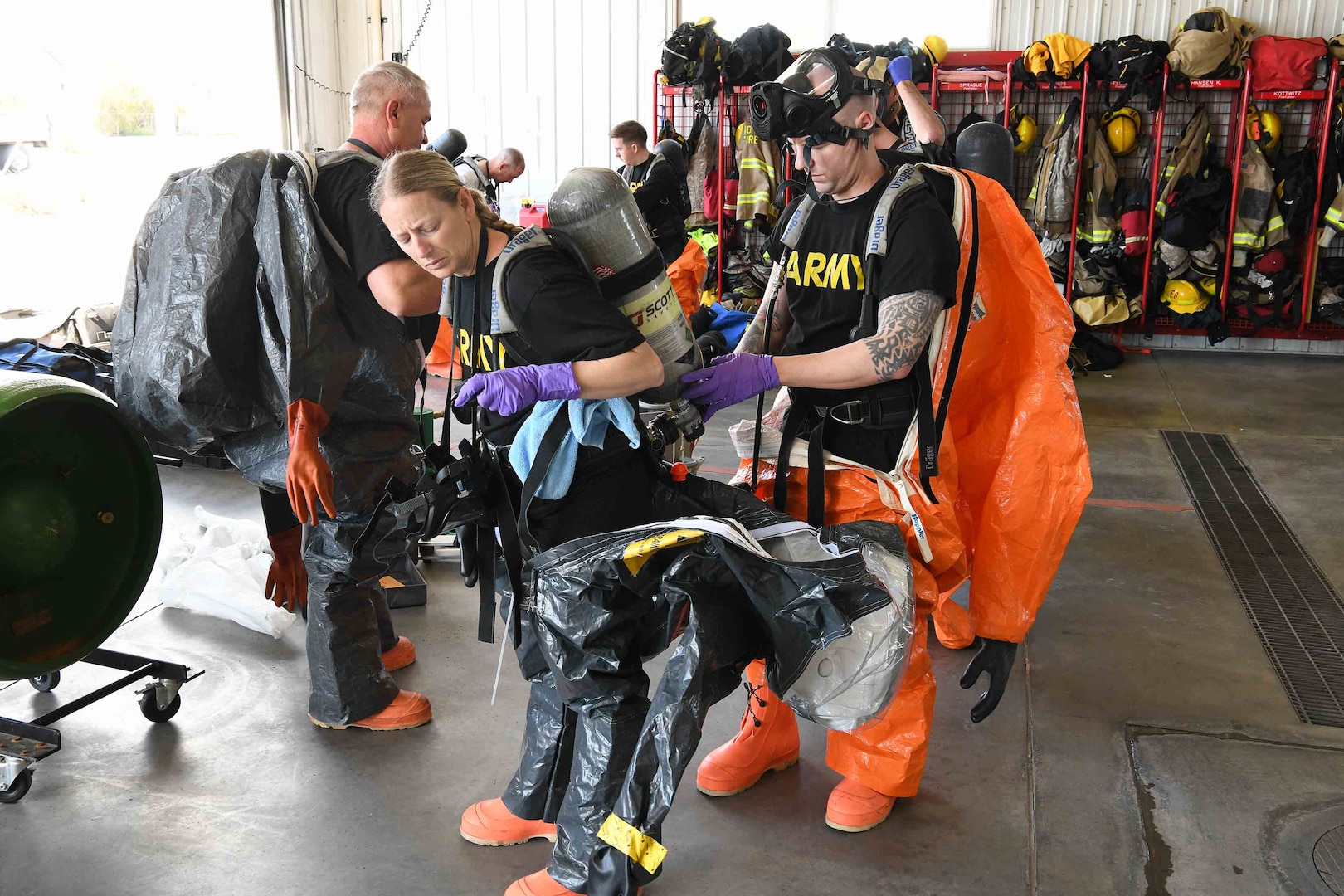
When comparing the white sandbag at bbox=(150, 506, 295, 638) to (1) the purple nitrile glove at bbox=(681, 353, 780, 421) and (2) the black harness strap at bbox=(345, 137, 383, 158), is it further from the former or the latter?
(1) the purple nitrile glove at bbox=(681, 353, 780, 421)

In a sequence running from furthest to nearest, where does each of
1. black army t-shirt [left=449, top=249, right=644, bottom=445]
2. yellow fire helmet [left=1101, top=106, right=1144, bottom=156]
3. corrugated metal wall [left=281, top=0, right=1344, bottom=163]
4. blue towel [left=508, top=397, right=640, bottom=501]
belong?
corrugated metal wall [left=281, top=0, right=1344, bottom=163], yellow fire helmet [left=1101, top=106, right=1144, bottom=156], blue towel [left=508, top=397, right=640, bottom=501], black army t-shirt [left=449, top=249, right=644, bottom=445]

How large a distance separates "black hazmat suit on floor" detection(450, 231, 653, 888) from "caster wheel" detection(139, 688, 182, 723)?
1310 millimetres

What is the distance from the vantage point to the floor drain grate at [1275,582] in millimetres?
3275

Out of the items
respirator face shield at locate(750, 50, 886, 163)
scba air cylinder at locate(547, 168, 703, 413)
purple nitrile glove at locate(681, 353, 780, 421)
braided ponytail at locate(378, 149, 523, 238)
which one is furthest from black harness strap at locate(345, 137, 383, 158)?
purple nitrile glove at locate(681, 353, 780, 421)

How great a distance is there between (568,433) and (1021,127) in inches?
286

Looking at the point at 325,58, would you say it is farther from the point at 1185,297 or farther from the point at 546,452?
the point at 546,452

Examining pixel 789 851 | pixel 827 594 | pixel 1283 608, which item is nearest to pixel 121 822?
pixel 789 851

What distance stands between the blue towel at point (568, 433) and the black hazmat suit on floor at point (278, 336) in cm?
65

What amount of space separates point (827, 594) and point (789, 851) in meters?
0.83

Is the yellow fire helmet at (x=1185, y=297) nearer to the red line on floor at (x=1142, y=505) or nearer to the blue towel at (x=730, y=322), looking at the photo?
the blue towel at (x=730, y=322)

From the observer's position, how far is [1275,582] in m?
4.04

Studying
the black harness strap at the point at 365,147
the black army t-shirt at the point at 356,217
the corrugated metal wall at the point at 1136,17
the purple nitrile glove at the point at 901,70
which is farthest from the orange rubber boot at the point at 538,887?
the corrugated metal wall at the point at 1136,17

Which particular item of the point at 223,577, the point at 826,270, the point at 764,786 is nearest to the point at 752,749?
the point at 764,786

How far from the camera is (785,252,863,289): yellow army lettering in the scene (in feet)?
7.69
